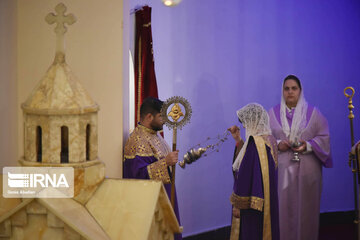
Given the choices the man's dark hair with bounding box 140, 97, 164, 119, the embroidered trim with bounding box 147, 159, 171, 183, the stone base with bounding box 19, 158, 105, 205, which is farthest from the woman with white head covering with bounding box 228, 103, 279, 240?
the stone base with bounding box 19, 158, 105, 205

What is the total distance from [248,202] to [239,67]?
2.62 meters

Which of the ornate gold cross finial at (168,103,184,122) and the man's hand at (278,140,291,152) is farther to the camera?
the man's hand at (278,140,291,152)

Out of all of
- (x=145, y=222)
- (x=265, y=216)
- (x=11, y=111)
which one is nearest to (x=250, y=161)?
(x=265, y=216)

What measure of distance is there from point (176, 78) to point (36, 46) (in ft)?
7.86

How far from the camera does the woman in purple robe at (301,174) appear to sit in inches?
224

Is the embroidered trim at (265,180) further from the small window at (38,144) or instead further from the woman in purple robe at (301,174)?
the small window at (38,144)

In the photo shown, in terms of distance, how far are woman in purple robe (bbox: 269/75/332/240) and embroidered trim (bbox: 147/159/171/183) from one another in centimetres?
207

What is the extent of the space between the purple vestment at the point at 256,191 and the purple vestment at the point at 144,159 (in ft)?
2.34

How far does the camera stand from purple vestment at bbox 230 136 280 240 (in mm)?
4484

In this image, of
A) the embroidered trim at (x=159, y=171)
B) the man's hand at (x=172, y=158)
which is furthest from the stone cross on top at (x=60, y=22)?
the embroidered trim at (x=159, y=171)

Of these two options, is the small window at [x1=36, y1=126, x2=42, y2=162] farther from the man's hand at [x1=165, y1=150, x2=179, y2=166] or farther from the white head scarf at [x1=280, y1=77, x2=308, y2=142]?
the white head scarf at [x1=280, y1=77, x2=308, y2=142]

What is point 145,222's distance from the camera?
1.86 metres

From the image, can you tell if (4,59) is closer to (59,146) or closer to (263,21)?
(59,146)

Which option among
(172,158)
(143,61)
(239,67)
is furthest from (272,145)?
(239,67)
